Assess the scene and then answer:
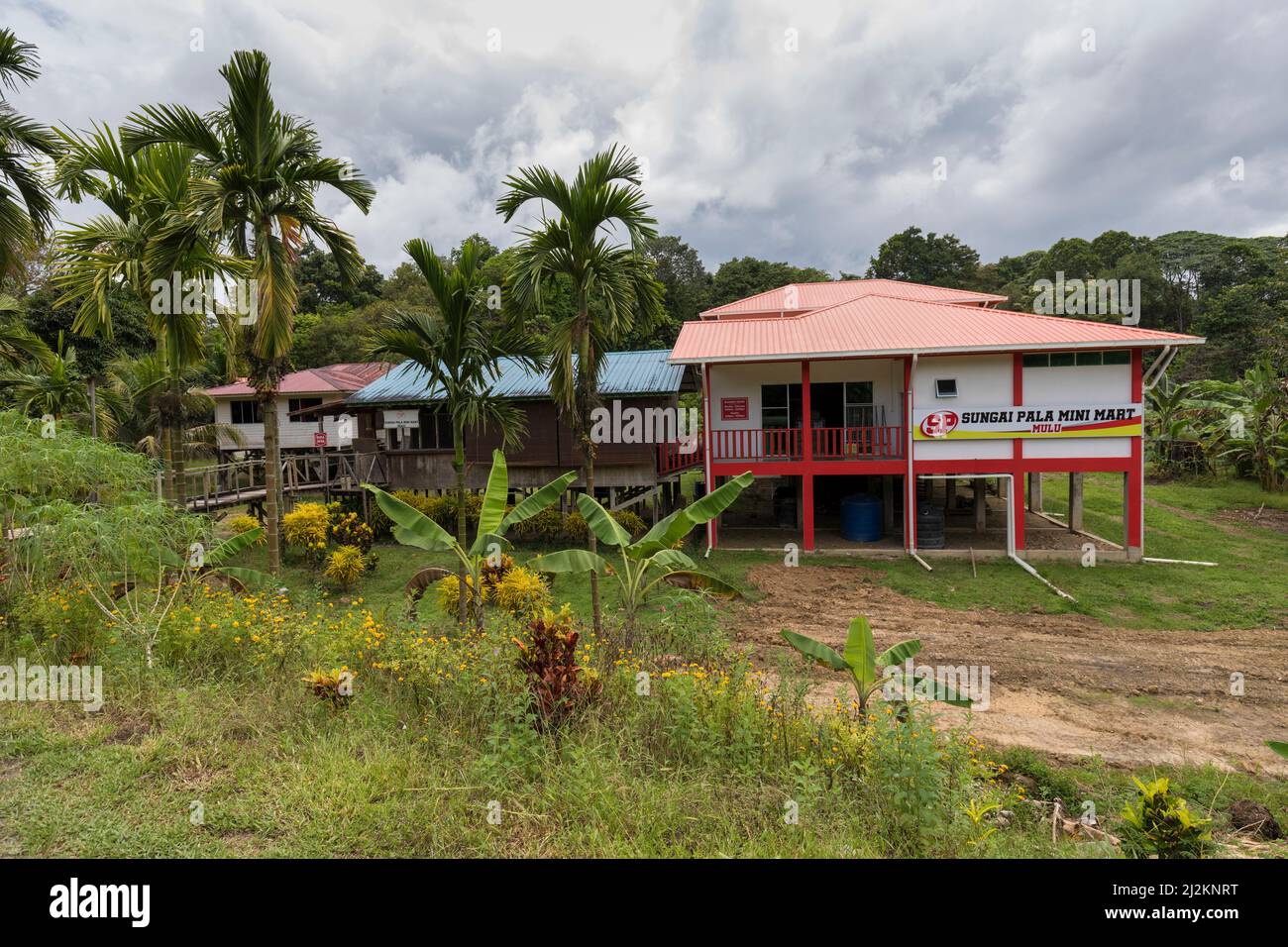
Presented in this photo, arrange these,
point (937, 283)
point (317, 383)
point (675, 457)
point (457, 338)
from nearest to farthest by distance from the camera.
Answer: point (457, 338), point (675, 457), point (317, 383), point (937, 283)

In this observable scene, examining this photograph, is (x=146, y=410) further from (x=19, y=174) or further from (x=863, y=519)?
(x=863, y=519)

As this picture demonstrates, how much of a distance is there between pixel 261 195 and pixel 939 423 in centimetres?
1442

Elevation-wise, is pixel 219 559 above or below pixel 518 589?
above

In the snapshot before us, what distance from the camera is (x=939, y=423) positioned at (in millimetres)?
15594

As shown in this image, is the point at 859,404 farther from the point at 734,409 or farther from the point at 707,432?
the point at 707,432

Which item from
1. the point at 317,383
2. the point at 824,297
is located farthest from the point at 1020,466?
the point at 317,383

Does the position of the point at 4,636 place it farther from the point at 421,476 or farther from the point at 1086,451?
the point at 1086,451

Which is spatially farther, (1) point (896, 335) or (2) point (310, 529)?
(1) point (896, 335)

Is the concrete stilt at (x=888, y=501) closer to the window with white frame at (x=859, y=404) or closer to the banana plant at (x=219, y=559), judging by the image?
the window with white frame at (x=859, y=404)

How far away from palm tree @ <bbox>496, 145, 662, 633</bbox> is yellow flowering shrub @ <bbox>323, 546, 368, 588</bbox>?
6479 mm

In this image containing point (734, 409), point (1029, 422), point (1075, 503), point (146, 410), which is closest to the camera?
point (1029, 422)

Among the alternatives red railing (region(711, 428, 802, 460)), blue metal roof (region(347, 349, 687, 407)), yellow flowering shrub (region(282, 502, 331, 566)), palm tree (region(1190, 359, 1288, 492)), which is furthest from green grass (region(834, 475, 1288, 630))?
yellow flowering shrub (region(282, 502, 331, 566))

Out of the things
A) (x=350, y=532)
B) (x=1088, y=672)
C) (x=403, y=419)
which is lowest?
(x=1088, y=672)

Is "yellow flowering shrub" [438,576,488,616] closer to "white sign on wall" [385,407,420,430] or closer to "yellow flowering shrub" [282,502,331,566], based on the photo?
"yellow flowering shrub" [282,502,331,566]
